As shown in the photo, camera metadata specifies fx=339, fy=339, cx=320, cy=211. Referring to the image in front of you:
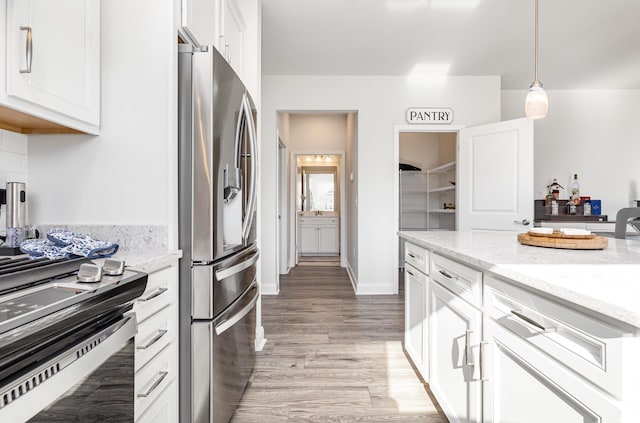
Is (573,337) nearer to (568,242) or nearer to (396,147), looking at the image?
(568,242)

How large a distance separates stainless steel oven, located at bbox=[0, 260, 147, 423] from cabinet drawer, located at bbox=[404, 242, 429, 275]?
4.75 ft

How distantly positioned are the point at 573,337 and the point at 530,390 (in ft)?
0.86

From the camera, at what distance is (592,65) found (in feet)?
12.6

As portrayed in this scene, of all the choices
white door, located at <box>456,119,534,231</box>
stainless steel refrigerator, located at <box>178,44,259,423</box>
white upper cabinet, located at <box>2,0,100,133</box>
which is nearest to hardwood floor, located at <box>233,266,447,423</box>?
stainless steel refrigerator, located at <box>178,44,259,423</box>

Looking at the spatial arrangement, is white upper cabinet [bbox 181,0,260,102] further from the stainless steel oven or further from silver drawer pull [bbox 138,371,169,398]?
silver drawer pull [bbox 138,371,169,398]

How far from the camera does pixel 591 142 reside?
4621 mm

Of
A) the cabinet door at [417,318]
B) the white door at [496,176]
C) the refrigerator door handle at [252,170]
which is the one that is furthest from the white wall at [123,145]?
the white door at [496,176]

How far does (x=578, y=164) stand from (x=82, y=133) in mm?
5544

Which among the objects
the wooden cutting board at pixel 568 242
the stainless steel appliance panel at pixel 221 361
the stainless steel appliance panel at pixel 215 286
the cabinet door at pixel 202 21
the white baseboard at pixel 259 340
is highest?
the cabinet door at pixel 202 21

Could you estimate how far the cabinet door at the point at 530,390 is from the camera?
2.44ft

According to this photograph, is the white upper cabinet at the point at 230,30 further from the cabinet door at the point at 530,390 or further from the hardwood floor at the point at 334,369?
the hardwood floor at the point at 334,369

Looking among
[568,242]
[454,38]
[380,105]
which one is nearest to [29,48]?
[568,242]

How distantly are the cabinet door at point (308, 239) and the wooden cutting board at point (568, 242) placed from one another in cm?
575

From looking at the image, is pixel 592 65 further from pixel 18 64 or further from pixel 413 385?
pixel 18 64
